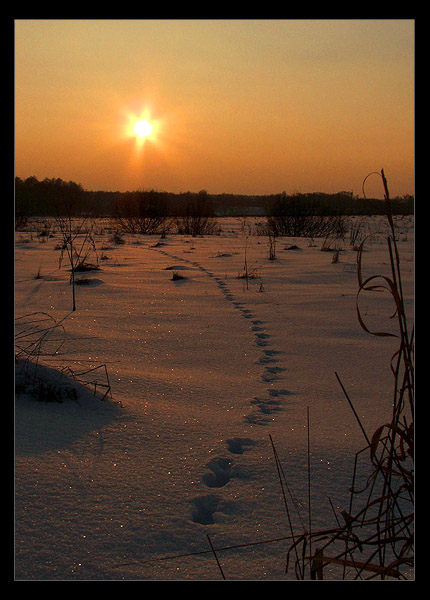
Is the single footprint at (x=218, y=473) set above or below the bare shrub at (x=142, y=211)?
below

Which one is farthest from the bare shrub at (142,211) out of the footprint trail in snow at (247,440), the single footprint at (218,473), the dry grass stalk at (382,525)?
the dry grass stalk at (382,525)

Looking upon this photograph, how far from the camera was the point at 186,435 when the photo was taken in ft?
5.74

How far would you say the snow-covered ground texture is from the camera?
1151 millimetres

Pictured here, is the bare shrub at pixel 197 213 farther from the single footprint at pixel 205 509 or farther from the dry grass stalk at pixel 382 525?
the dry grass stalk at pixel 382 525

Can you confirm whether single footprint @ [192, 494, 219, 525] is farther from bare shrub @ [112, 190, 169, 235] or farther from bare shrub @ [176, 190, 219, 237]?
bare shrub @ [112, 190, 169, 235]

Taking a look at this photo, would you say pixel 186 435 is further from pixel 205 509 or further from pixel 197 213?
pixel 197 213

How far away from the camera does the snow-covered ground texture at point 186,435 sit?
115 cm

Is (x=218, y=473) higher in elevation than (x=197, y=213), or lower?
lower

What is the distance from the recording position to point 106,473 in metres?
1.46

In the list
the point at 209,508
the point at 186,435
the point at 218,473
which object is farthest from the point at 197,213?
the point at 209,508

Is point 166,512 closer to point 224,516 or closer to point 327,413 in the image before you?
point 224,516

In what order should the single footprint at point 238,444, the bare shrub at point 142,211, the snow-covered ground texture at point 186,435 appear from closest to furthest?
the snow-covered ground texture at point 186,435 → the single footprint at point 238,444 → the bare shrub at point 142,211
